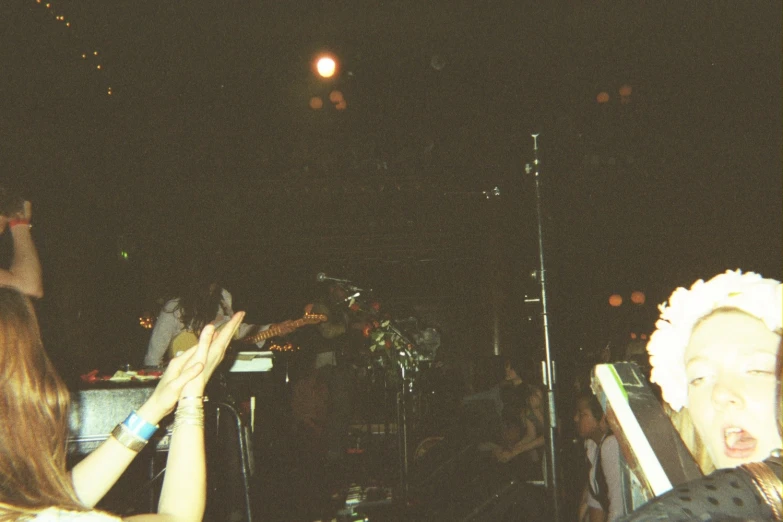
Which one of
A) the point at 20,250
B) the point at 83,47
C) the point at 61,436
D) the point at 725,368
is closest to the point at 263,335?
the point at 20,250

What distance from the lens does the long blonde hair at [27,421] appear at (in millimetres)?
1322

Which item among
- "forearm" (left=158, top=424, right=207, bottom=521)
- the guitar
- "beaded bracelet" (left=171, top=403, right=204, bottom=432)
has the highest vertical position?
the guitar

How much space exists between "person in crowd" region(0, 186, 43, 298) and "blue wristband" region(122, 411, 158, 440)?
1.65m

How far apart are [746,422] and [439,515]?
11.2ft

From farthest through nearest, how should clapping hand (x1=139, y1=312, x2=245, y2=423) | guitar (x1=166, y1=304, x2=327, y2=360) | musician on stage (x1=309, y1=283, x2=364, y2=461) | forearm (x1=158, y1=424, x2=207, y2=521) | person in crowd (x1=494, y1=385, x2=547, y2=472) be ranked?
musician on stage (x1=309, y1=283, x2=364, y2=461)
person in crowd (x1=494, y1=385, x2=547, y2=472)
guitar (x1=166, y1=304, x2=327, y2=360)
clapping hand (x1=139, y1=312, x2=245, y2=423)
forearm (x1=158, y1=424, x2=207, y2=521)

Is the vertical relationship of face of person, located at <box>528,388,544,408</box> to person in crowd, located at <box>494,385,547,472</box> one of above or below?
above

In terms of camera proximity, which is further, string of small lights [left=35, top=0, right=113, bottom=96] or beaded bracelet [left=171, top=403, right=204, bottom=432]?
string of small lights [left=35, top=0, right=113, bottom=96]

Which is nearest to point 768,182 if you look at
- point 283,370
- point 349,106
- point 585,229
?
point 585,229

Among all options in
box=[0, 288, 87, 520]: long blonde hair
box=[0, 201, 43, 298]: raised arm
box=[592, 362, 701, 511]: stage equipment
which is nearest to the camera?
box=[592, 362, 701, 511]: stage equipment

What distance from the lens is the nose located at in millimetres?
1221

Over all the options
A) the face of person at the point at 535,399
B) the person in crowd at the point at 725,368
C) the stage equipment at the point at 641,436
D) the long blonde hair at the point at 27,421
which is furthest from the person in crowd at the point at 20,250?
the face of person at the point at 535,399

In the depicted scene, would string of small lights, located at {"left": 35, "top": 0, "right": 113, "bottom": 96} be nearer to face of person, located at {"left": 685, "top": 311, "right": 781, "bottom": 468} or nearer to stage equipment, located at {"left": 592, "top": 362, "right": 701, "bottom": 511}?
stage equipment, located at {"left": 592, "top": 362, "right": 701, "bottom": 511}

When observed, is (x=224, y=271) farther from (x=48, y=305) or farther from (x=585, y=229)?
(x=585, y=229)

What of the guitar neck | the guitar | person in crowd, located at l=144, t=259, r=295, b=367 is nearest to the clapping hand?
the guitar
